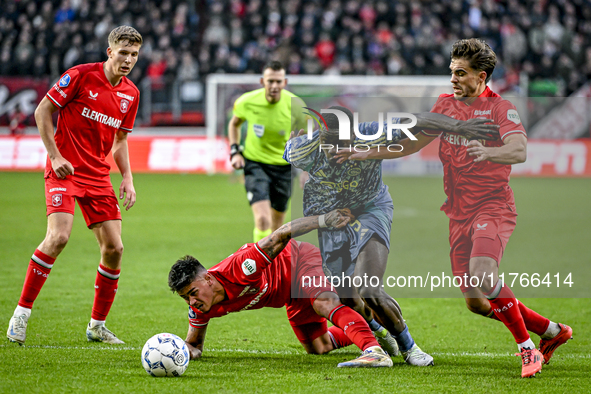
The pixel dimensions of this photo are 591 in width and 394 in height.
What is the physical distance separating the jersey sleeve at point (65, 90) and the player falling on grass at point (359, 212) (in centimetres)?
157

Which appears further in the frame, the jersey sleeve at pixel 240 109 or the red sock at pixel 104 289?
the jersey sleeve at pixel 240 109

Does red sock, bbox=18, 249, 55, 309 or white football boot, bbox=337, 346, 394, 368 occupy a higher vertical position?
red sock, bbox=18, 249, 55, 309

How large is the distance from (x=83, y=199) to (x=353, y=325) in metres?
2.07

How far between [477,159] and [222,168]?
14732mm

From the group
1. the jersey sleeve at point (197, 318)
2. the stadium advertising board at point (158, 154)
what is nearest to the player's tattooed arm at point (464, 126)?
the jersey sleeve at point (197, 318)

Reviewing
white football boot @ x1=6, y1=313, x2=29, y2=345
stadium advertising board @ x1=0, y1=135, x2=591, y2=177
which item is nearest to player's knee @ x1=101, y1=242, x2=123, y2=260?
white football boot @ x1=6, y1=313, x2=29, y2=345

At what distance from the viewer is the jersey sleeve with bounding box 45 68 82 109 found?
5043 mm

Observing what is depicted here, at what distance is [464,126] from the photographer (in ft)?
14.8

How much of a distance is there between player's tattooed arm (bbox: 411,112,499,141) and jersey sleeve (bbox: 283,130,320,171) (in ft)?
2.33

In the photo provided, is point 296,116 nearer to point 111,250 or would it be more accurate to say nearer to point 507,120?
point 111,250

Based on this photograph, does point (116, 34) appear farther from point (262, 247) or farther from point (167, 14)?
point (167, 14)

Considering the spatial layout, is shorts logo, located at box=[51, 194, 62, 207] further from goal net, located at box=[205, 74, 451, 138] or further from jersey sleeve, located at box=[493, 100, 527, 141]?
goal net, located at box=[205, 74, 451, 138]

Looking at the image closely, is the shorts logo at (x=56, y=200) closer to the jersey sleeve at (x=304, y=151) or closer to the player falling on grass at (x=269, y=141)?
the jersey sleeve at (x=304, y=151)

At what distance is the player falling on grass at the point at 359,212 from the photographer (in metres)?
4.60
